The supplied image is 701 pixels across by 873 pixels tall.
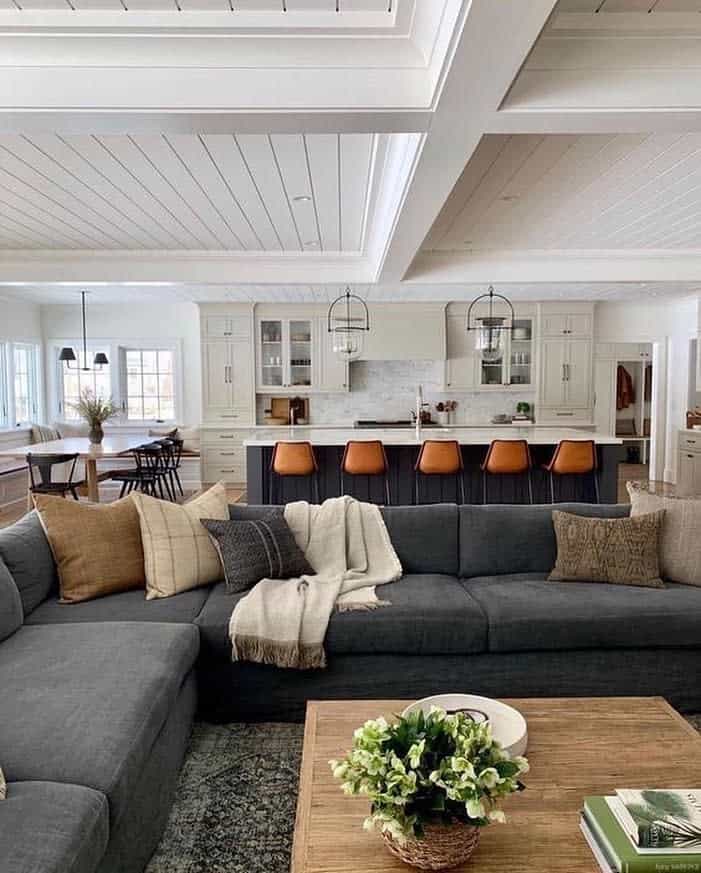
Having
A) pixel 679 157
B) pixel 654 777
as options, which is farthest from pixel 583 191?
pixel 654 777

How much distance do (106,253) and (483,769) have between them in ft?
19.7

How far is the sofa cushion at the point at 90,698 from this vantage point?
1.64m

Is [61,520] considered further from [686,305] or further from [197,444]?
[686,305]

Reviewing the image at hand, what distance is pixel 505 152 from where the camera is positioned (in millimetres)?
3551

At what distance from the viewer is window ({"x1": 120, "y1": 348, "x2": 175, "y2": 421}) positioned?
33.0ft

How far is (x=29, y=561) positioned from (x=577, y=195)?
389 cm

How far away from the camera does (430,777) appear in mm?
1309

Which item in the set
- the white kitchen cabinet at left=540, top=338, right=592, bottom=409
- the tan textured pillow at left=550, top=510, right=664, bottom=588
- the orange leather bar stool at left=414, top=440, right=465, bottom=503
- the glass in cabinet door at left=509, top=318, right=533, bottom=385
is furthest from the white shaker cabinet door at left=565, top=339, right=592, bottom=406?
the tan textured pillow at left=550, top=510, right=664, bottom=588

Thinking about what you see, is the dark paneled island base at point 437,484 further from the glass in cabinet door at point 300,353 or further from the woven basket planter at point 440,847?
the woven basket planter at point 440,847

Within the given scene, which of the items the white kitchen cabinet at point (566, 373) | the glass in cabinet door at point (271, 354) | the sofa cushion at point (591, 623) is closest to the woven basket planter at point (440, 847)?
the sofa cushion at point (591, 623)

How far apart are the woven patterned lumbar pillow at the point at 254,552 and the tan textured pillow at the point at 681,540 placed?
5.69 feet

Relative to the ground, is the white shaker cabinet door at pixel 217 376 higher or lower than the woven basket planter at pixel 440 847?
higher

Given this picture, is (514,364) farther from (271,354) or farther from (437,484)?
(437,484)

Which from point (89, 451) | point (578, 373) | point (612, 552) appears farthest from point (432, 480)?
point (578, 373)
